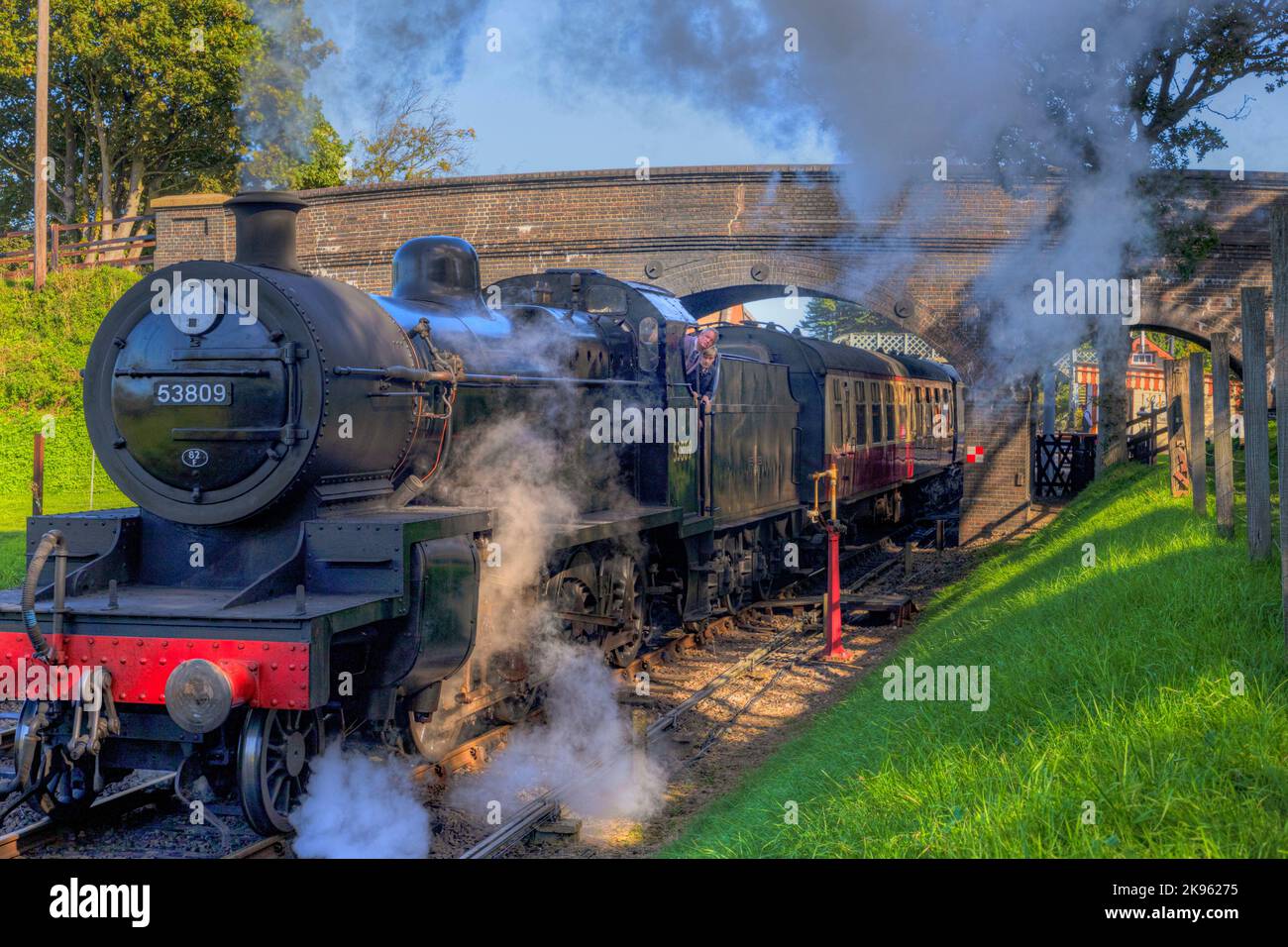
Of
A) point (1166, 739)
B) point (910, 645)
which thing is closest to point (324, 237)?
point (910, 645)

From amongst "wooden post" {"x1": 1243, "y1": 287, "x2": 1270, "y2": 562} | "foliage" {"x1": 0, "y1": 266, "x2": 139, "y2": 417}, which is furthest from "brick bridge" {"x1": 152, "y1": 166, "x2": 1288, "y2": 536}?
"wooden post" {"x1": 1243, "y1": 287, "x2": 1270, "y2": 562}

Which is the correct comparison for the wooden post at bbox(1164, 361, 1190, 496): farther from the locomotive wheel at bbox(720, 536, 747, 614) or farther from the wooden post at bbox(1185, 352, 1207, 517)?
the locomotive wheel at bbox(720, 536, 747, 614)

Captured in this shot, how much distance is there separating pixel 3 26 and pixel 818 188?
1767cm

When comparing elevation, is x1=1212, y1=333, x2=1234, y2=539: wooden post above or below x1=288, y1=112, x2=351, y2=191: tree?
below

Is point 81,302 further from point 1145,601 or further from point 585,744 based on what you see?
point 1145,601

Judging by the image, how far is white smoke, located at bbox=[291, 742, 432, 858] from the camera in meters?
5.25

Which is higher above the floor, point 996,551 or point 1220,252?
point 1220,252

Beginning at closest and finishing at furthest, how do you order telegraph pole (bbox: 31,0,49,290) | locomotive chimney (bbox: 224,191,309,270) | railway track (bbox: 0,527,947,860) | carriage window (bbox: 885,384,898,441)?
railway track (bbox: 0,527,947,860), locomotive chimney (bbox: 224,191,309,270), carriage window (bbox: 885,384,898,441), telegraph pole (bbox: 31,0,49,290)

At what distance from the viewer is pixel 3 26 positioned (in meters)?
24.0

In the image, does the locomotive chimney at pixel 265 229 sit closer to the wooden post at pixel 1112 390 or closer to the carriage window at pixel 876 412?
the carriage window at pixel 876 412

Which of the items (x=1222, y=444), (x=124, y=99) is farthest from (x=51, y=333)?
(x=1222, y=444)

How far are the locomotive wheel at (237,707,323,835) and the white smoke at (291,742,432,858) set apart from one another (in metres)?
0.08

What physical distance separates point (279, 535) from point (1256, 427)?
18.9 feet

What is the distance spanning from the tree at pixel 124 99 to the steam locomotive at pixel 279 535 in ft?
60.6
